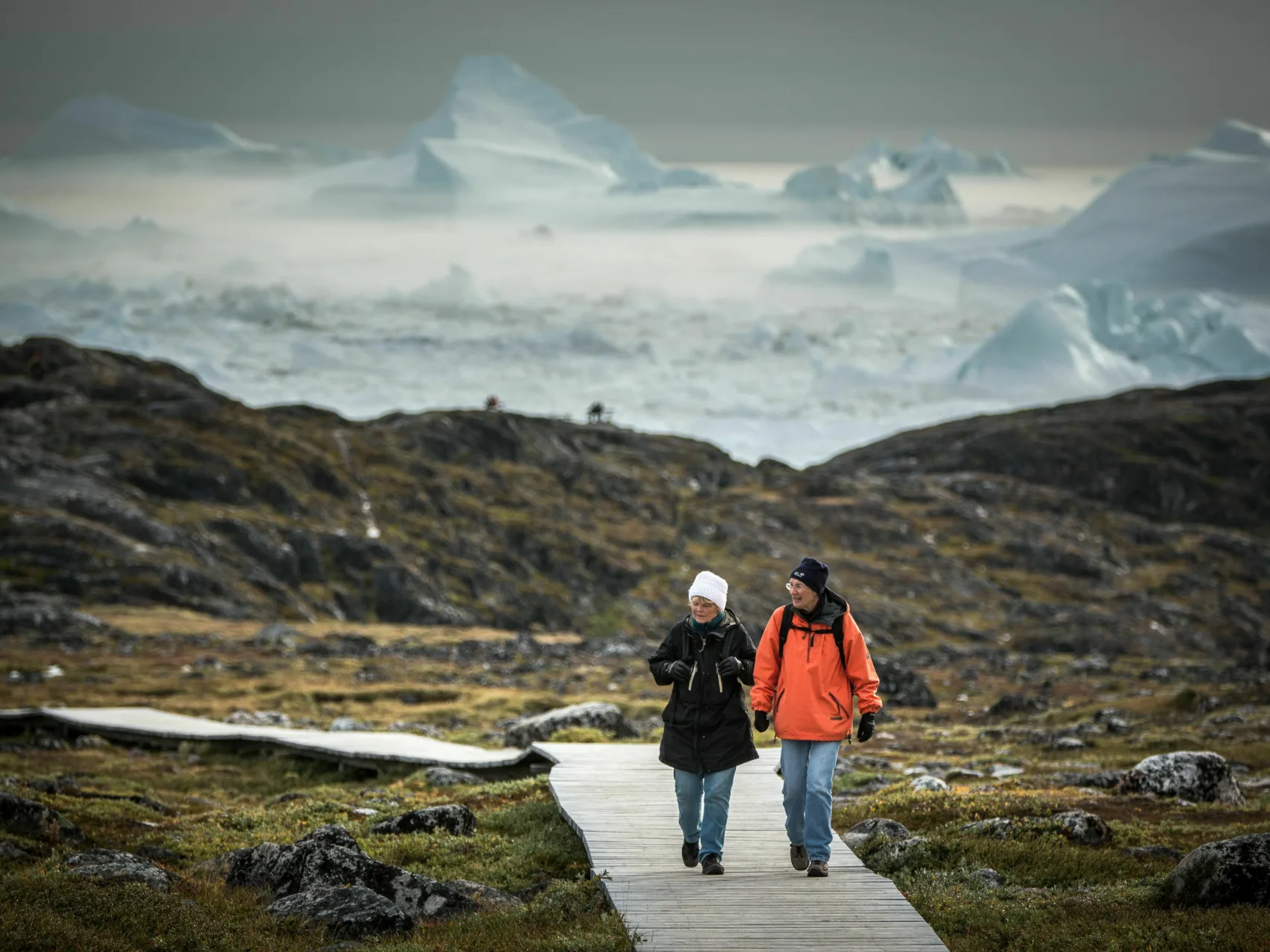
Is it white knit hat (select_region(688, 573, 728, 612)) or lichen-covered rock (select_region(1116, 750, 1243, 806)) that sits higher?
white knit hat (select_region(688, 573, 728, 612))

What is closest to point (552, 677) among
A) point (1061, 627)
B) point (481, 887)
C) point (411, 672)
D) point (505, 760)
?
point (411, 672)

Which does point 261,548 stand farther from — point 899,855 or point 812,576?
point 812,576

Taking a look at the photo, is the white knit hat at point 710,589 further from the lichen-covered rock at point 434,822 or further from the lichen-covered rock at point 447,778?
the lichen-covered rock at point 447,778

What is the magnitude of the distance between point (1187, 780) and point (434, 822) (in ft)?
53.7

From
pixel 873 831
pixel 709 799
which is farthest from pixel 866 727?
pixel 873 831

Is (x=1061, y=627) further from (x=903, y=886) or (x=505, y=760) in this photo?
(x=903, y=886)

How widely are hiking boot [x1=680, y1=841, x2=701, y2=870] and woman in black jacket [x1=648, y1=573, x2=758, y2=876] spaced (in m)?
0.23

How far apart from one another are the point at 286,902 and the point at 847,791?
598 inches

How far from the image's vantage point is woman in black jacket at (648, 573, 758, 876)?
16.2 metres

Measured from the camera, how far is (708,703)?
16328mm

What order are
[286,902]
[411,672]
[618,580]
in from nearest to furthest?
[286,902]
[411,672]
[618,580]

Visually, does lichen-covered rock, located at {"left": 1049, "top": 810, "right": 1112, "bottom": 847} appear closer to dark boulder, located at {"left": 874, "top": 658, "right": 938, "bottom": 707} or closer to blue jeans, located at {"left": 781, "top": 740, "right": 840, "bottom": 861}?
blue jeans, located at {"left": 781, "top": 740, "right": 840, "bottom": 861}

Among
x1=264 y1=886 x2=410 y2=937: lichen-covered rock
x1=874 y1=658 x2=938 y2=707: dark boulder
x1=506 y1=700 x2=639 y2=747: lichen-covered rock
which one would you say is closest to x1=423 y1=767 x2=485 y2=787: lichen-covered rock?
x1=506 y1=700 x2=639 y2=747: lichen-covered rock

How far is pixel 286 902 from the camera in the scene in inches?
639
